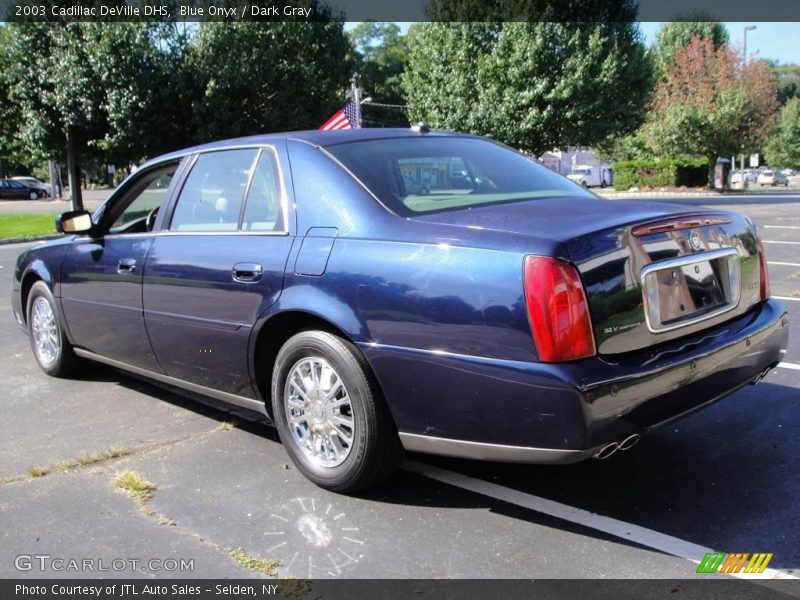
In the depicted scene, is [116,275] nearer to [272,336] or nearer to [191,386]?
[191,386]

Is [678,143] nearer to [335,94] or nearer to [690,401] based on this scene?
[335,94]

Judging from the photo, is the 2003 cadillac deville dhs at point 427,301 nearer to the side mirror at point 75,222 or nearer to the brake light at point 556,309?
the brake light at point 556,309

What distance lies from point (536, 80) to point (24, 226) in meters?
17.3

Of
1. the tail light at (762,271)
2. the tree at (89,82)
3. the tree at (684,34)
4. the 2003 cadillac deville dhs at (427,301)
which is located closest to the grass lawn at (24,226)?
the tree at (89,82)

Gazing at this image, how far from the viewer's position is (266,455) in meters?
3.98

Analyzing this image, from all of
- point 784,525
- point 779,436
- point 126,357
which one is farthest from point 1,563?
point 779,436

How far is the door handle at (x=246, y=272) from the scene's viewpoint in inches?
142

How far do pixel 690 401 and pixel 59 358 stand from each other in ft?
14.5

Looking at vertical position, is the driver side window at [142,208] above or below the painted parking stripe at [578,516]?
above

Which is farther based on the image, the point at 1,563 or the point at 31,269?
the point at 31,269

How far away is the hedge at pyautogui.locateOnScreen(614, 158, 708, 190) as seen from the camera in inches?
1560

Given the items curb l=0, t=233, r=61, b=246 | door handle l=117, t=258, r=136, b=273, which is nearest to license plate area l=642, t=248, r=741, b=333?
door handle l=117, t=258, r=136, b=273

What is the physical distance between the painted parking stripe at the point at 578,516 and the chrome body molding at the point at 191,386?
85 cm

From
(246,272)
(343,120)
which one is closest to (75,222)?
(246,272)
